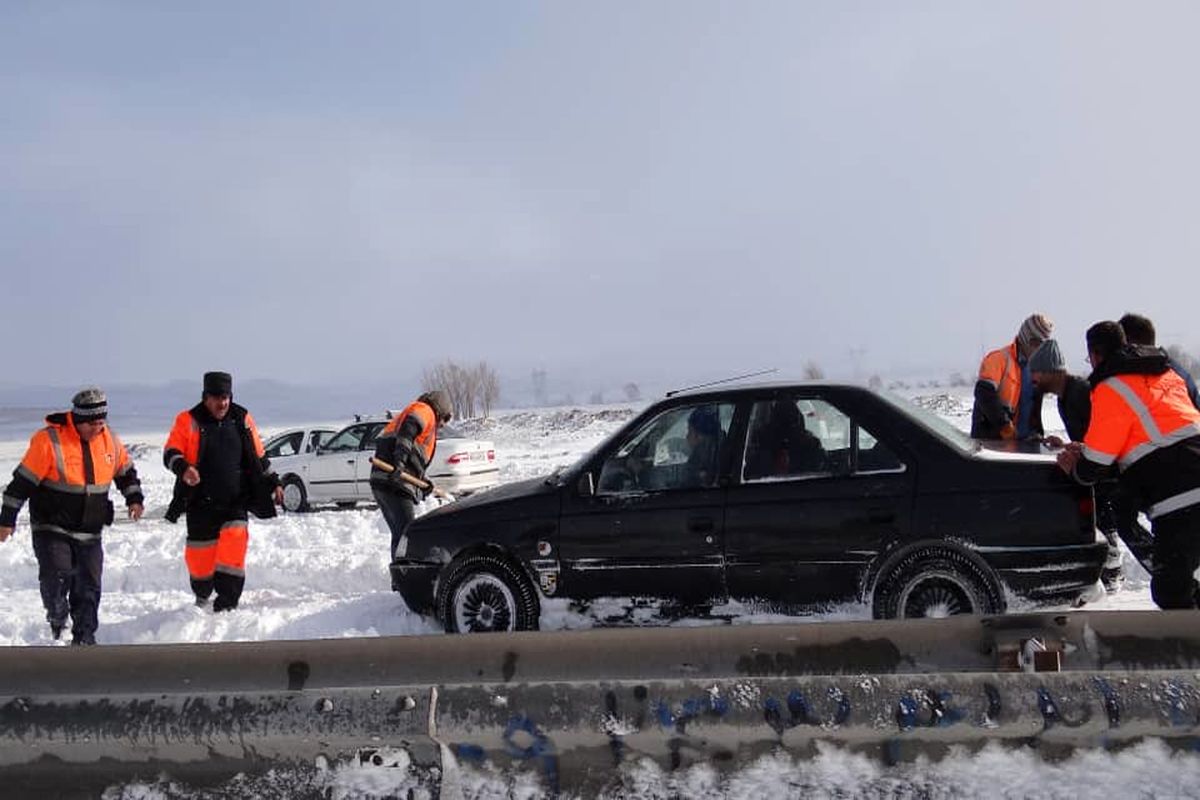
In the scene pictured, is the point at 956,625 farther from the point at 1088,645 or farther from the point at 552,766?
the point at 552,766

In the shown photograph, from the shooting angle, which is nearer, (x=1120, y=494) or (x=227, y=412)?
(x=1120, y=494)

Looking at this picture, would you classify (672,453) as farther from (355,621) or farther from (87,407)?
(87,407)

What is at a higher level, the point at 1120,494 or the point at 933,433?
the point at 933,433

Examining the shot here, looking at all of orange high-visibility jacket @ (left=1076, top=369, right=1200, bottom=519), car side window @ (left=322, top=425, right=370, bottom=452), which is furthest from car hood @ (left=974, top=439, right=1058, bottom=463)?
car side window @ (left=322, top=425, right=370, bottom=452)

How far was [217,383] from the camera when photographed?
6848 mm

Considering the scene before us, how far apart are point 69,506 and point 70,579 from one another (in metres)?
0.51

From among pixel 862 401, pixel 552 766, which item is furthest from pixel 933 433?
pixel 552 766

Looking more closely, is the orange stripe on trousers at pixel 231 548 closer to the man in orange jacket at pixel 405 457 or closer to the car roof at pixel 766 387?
the man in orange jacket at pixel 405 457

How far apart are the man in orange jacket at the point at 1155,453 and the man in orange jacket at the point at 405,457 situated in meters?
5.15

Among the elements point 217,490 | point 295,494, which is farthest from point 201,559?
point 295,494

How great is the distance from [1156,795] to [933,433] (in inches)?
117

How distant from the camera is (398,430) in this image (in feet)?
26.2

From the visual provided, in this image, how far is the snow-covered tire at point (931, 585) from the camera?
486 centimetres

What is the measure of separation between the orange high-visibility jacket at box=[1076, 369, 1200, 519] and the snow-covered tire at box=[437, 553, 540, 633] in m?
3.20
